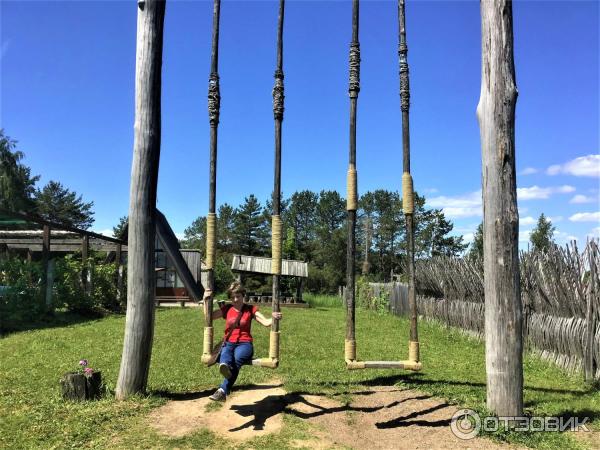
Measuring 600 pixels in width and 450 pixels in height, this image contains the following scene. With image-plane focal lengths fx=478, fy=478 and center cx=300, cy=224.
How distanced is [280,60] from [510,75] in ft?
8.99

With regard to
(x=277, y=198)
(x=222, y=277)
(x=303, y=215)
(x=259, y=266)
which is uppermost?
(x=303, y=215)

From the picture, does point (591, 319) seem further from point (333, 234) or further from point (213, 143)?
point (333, 234)

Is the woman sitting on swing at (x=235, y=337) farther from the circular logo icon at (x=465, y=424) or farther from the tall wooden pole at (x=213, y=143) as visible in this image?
the circular logo icon at (x=465, y=424)

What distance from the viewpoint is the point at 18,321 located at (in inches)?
541

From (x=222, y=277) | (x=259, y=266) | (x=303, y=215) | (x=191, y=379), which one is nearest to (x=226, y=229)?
(x=303, y=215)

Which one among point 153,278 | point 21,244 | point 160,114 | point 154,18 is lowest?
point 153,278

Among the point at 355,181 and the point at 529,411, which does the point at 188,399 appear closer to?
the point at 355,181

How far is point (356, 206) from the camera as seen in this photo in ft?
18.6

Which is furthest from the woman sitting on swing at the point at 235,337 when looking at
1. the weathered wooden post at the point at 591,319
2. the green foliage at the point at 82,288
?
the green foliage at the point at 82,288

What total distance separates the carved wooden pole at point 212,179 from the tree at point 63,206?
59269 mm

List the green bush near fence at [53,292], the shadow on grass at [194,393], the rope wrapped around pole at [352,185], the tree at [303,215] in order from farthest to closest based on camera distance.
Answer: the tree at [303,215] < the green bush near fence at [53,292] < the shadow on grass at [194,393] < the rope wrapped around pole at [352,185]

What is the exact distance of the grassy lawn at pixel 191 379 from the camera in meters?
4.94

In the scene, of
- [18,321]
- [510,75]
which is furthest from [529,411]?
[18,321]

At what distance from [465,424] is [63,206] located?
64.4m
